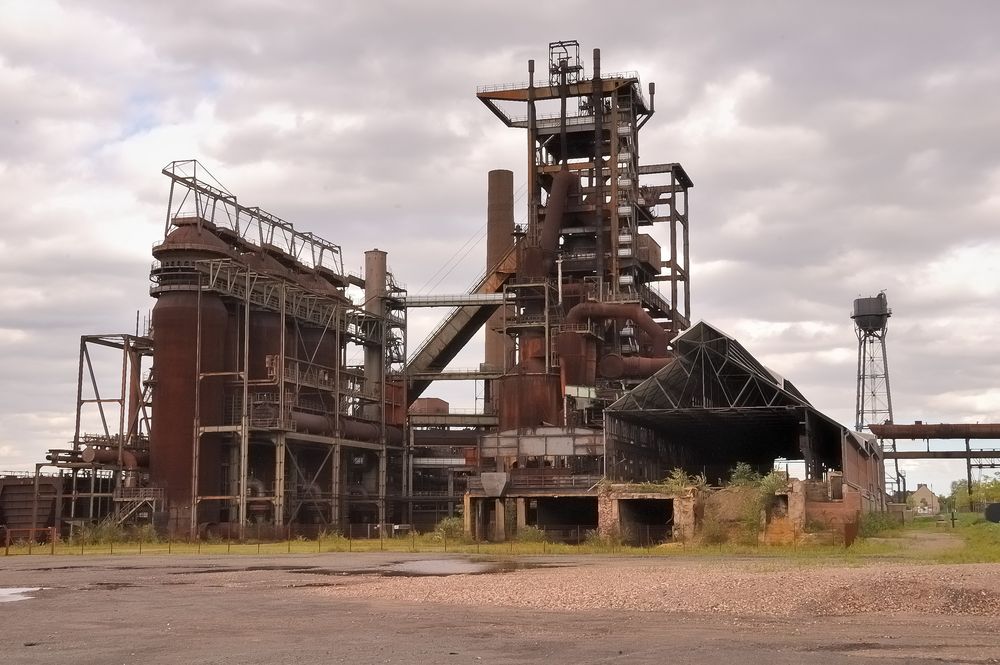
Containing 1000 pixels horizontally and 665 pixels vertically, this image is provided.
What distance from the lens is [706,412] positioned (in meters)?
57.7

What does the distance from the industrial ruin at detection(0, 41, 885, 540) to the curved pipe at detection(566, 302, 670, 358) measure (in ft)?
0.51

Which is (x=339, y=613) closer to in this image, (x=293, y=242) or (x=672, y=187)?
(x=293, y=242)

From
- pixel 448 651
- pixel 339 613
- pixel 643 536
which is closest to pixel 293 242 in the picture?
pixel 643 536

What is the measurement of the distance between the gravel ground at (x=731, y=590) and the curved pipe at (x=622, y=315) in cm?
3960

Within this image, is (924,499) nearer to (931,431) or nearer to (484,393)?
(931,431)

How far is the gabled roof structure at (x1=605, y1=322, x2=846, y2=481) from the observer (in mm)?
54219

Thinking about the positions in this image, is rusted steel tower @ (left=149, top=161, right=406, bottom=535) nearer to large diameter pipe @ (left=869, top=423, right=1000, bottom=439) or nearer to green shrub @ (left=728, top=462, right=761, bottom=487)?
green shrub @ (left=728, top=462, right=761, bottom=487)

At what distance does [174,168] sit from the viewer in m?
68.8

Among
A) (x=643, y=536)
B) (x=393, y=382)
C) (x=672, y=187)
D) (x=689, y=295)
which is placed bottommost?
(x=643, y=536)

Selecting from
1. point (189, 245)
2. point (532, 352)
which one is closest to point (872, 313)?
point (532, 352)

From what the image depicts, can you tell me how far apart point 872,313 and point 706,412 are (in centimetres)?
4969

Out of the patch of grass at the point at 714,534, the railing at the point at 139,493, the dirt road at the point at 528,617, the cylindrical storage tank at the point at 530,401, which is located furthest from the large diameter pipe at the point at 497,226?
the dirt road at the point at 528,617

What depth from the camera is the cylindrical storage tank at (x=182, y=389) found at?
6306 centimetres

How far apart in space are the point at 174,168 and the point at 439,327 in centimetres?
2337
